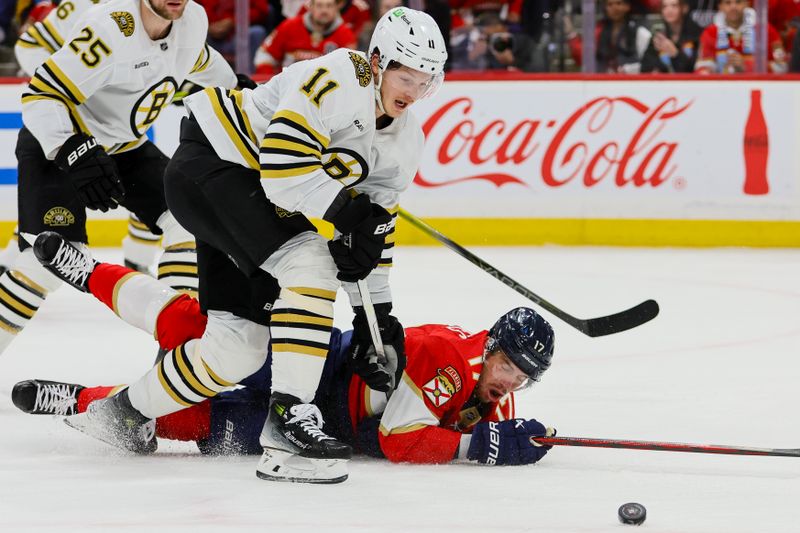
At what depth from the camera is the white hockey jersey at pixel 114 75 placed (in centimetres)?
378

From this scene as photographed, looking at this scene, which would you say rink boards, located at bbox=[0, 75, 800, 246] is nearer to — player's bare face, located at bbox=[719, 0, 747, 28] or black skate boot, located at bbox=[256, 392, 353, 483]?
player's bare face, located at bbox=[719, 0, 747, 28]

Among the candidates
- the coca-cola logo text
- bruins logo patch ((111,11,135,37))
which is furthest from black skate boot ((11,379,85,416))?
the coca-cola logo text

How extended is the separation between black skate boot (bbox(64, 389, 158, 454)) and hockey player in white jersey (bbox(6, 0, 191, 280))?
1591 millimetres

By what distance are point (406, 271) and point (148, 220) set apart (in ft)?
8.56

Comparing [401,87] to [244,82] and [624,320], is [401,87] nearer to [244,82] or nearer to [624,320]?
[624,320]

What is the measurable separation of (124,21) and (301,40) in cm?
354

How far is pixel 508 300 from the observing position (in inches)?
226

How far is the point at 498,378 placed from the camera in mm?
3078

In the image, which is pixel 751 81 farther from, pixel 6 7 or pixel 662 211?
pixel 6 7

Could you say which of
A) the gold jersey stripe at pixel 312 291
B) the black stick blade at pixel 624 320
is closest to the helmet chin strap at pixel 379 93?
the gold jersey stripe at pixel 312 291

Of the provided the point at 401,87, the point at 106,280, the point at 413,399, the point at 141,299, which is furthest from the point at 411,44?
the point at 106,280

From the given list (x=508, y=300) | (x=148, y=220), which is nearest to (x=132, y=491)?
(x=148, y=220)

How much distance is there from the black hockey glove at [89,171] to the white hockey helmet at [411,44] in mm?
994

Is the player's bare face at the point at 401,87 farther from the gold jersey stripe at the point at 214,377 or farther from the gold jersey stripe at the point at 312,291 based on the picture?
the gold jersey stripe at the point at 214,377
